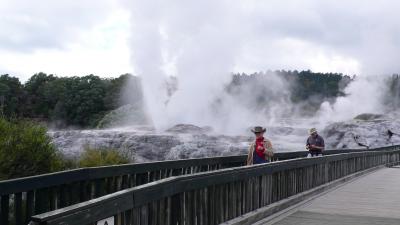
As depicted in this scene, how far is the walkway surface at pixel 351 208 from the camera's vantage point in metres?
9.70

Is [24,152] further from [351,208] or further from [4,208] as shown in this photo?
[351,208]

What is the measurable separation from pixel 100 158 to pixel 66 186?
7.08 m

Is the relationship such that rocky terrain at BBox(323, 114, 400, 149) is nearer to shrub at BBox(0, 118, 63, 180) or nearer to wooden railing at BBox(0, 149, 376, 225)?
shrub at BBox(0, 118, 63, 180)

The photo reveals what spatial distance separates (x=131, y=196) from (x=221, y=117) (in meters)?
45.9

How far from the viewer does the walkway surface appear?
970 centimetres

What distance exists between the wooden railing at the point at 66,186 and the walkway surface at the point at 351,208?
2477 millimetres

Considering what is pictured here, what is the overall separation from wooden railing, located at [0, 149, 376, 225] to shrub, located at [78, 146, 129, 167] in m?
3.75

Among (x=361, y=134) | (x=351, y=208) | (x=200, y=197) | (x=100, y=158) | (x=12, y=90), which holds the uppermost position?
(x=12, y=90)

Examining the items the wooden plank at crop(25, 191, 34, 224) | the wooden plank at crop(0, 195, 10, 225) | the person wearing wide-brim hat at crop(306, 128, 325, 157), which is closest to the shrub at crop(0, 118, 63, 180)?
the wooden plank at crop(25, 191, 34, 224)

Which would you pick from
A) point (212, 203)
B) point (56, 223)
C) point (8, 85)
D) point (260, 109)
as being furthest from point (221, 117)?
point (8, 85)

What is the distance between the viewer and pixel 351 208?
1137 cm

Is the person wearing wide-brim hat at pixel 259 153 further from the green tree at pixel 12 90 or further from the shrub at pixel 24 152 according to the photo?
the green tree at pixel 12 90

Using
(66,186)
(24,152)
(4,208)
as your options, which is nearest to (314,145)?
(24,152)

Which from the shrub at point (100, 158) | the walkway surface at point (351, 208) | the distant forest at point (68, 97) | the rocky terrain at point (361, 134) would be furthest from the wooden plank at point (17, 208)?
the distant forest at point (68, 97)
